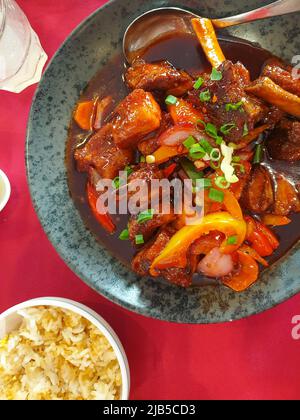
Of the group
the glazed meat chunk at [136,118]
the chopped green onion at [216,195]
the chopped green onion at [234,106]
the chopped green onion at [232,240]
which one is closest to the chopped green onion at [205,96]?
the chopped green onion at [234,106]

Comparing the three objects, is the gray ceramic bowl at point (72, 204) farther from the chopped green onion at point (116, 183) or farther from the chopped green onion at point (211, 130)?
the chopped green onion at point (211, 130)

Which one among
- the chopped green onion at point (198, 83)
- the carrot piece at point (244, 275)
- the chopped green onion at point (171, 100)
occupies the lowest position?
the carrot piece at point (244, 275)

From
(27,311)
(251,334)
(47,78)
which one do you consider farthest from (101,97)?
(251,334)

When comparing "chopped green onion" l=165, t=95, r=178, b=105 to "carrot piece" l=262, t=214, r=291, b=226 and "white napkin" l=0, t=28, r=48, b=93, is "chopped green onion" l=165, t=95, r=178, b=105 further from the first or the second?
"white napkin" l=0, t=28, r=48, b=93

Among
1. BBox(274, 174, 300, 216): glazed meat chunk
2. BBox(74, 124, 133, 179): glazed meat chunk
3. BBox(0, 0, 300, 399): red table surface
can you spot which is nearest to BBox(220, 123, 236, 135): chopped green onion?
BBox(274, 174, 300, 216): glazed meat chunk

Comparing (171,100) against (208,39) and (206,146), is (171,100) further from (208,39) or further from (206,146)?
(208,39)
